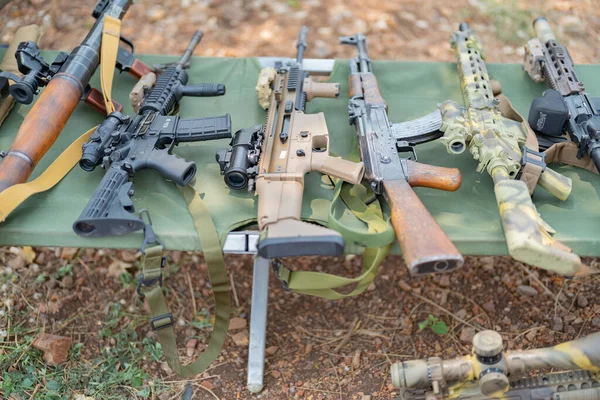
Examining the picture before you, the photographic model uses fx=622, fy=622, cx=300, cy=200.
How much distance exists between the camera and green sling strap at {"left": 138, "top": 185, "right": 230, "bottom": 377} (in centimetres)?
265

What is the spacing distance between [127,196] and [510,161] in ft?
5.57

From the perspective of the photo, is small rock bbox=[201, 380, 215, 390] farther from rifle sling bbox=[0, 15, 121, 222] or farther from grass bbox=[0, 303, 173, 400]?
rifle sling bbox=[0, 15, 121, 222]

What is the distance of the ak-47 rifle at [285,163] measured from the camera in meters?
2.43

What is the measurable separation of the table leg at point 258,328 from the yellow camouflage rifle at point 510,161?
47.1 inches

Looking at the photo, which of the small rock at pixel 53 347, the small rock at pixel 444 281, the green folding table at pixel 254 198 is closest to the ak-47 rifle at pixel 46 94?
the green folding table at pixel 254 198

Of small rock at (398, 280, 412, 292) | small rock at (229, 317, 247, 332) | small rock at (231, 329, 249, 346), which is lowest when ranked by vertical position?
small rock at (231, 329, 249, 346)

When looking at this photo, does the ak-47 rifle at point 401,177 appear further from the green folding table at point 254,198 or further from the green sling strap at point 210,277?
the green sling strap at point 210,277

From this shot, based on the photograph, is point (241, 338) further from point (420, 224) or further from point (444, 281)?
point (420, 224)

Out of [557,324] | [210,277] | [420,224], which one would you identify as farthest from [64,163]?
[557,324]

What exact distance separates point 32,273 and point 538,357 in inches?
114

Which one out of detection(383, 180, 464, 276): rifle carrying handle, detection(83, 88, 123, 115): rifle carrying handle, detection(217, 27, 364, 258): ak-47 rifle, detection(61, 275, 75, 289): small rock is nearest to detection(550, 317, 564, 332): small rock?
detection(383, 180, 464, 276): rifle carrying handle

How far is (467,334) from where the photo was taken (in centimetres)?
349

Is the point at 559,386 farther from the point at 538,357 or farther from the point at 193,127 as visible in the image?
the point at 193,127

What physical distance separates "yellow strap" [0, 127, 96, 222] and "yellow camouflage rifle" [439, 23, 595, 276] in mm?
1804
